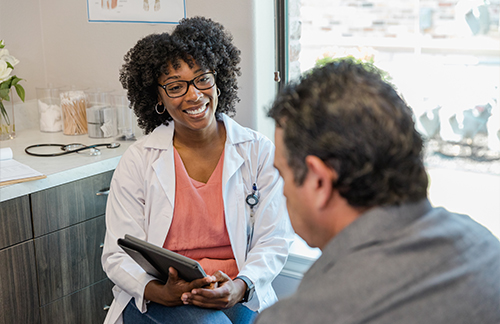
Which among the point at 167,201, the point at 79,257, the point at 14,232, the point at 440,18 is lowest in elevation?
the point at 79,257

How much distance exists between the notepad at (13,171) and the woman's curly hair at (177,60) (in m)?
0.42

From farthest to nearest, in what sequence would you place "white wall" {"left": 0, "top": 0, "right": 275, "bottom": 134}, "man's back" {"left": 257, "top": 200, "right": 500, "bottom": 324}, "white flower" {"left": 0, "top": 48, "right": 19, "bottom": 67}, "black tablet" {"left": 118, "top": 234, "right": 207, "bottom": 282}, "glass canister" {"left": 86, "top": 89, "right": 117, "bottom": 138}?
"glass canister" {"left": 86, "top": 89, "right": 117, "bottom": 138} < "white flower" {"left": 0, "top": 48, "right": 19, "bottom": 67} < "white wall" {"left": 0, "top": 0, "right": 275, "bottom": 134} < "black tablet" {"left": 118, "top": 234, "right": 207, "bottom": 282} < "man's back" {"left": 257, "top": 200, "right": 500, "bottom": 324}

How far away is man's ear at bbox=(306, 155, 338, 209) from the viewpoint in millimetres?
723

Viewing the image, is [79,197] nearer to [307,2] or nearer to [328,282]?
[307,2]

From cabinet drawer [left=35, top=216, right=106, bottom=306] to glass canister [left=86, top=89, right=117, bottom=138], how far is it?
48 centimetres

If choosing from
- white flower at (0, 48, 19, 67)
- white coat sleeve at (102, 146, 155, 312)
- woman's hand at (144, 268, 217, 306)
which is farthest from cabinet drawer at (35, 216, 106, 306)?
white flower at (0, 48, 19, 67)

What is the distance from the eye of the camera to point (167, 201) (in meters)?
1.67

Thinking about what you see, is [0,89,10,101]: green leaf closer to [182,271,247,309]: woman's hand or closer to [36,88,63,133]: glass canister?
[36,88,63,133]: glass canister

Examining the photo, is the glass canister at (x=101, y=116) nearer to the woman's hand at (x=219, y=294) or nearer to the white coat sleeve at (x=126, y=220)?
the white coat sleeve at (x=126, y=220)

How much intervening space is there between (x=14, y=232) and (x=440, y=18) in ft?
5.56

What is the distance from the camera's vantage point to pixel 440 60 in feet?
6.25

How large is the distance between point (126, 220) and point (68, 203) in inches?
15.1

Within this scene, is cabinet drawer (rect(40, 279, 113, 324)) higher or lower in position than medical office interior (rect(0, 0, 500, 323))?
lower

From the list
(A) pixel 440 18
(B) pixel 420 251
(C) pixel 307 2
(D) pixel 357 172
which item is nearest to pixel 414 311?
(B) pixel 420 251
